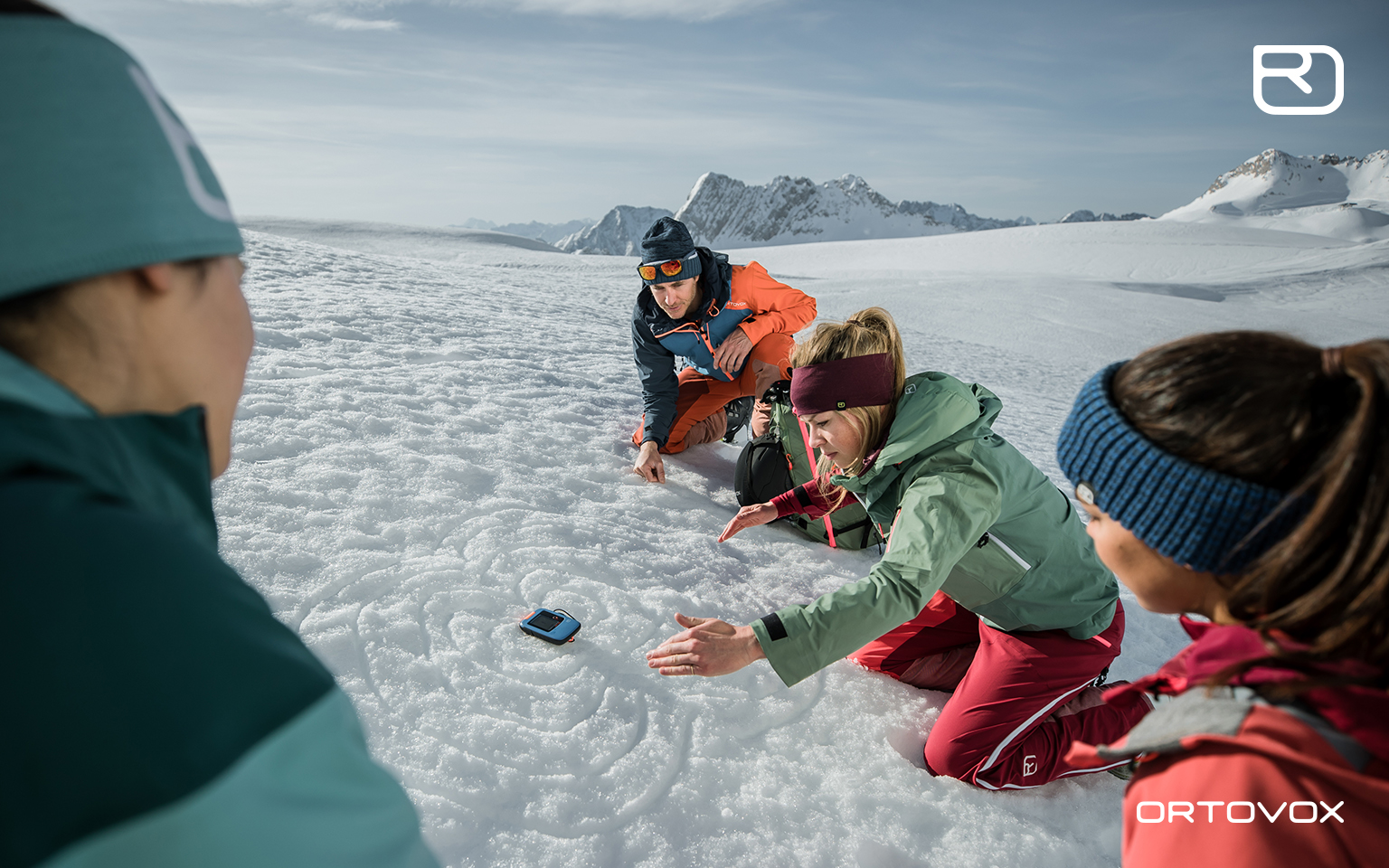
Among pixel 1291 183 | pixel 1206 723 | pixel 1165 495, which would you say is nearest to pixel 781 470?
pixel 1165 495

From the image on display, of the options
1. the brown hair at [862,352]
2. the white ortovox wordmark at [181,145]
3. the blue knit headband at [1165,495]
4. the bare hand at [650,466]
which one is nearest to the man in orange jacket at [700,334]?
the bare hand at [650,466]

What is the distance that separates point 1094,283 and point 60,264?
20.6 meters

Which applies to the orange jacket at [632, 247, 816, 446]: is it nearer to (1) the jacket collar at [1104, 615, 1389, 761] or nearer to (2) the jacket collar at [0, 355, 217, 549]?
(1) the jacket collar at [1104, 615, 1389, 761]

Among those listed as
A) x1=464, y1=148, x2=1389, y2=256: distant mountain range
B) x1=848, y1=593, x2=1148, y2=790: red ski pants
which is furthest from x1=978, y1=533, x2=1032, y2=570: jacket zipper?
x1=464, y1=148, x2=1389, y2=256: distant mountain range

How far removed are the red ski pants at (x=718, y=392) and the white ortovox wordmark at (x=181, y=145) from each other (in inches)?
130

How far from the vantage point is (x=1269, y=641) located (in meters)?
0.93

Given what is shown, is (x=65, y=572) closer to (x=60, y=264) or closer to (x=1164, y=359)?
(x=60, y=264)

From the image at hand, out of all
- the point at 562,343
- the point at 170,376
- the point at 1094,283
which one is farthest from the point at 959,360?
the point at 1094,283

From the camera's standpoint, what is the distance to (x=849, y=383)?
7.25 feet

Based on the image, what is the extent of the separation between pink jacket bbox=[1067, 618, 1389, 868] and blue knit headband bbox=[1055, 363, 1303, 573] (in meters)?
0.13

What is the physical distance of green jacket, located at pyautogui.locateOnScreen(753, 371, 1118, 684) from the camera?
5.98 ft

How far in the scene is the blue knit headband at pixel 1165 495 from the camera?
0.95m

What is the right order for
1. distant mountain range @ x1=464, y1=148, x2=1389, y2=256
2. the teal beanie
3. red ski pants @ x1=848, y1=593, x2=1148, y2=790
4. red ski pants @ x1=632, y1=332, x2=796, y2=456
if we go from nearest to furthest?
the teal beanie
red ski pants @ x1=848, y1=593, x2=1148, y2=790
red ski pants @ x1=632, y1=332, x2=796, y2=456
distant mountain range @ x1=464, y1=148, x2=1389, y2=256

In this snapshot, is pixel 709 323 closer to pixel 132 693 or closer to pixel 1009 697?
pixel 1009 697
